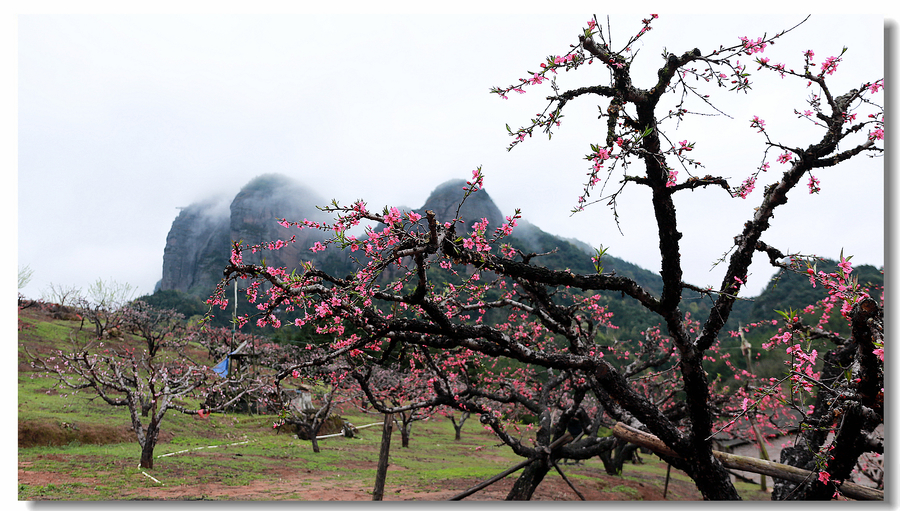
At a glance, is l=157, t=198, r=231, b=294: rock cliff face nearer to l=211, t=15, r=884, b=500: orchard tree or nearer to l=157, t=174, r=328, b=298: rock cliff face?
l=157, t=174, r=328, b=298: rock cliff face

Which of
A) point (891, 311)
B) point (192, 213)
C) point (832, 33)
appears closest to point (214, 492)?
point (891, 311)

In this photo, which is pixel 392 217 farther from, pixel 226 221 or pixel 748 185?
pixel 226 221

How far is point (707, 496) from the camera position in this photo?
3871 mm

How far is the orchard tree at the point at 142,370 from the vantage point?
7723mm

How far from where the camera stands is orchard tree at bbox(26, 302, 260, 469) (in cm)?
772

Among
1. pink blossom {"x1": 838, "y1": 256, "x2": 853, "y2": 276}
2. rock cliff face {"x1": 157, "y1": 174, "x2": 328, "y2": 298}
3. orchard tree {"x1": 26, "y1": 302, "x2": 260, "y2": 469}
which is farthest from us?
rock cliff face {"x1": 157, "y1": 174, "x2": 328, "y2": 298}

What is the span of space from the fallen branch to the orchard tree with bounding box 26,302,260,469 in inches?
168

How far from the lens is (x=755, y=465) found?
13.0 feet

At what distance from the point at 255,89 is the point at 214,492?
5332 millimetres

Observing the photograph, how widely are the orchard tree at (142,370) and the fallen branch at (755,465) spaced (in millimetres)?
4276

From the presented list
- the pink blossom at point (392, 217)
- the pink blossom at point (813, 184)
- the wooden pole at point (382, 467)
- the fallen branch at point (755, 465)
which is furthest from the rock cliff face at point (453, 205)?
the pink blossom at point (813, 184)

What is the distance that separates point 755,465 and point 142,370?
61.9 ft

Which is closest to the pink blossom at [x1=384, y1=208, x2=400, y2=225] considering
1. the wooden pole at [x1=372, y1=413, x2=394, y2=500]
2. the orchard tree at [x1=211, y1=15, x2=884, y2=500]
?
the orchard tree at [x1=211, y1=15, x2=884, y2=500]

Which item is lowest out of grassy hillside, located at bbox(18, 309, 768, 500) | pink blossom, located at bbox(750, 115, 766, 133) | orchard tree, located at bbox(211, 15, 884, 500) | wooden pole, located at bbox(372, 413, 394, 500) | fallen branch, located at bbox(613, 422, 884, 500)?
grassy hillside, located at bbox(18, 309, 768, 500)
